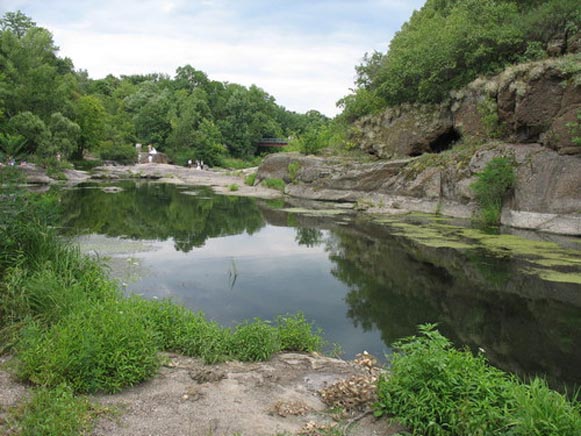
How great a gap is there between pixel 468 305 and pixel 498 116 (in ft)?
49.9

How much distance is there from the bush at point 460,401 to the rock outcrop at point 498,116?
50.8ft

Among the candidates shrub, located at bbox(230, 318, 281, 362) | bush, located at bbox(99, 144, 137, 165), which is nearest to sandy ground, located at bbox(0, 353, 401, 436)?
shrub, located at bbox(230, 318, 281, 362)

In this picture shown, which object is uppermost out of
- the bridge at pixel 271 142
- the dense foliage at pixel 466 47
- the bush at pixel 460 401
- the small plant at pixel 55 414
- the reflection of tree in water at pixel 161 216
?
the dense foliage at pixel 466 47

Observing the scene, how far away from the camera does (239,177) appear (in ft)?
161

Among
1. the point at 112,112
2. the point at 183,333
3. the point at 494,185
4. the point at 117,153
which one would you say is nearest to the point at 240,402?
the point at 183,333

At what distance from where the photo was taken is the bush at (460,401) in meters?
3.66

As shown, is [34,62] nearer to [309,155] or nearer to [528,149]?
[309,155]

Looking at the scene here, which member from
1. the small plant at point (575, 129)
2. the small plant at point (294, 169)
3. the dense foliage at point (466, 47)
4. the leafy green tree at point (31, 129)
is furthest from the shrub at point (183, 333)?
the leafy green tree at point (31, 129)

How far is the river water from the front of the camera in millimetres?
7875

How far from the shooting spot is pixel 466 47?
982 inches

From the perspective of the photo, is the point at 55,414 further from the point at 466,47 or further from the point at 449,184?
the point at 466,47

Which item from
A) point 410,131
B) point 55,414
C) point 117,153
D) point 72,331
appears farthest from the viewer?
point 117,153

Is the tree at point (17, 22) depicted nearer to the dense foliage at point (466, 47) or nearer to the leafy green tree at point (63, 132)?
the leafy green tree at point (63, 132)

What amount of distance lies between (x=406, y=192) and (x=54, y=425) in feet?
72.2
